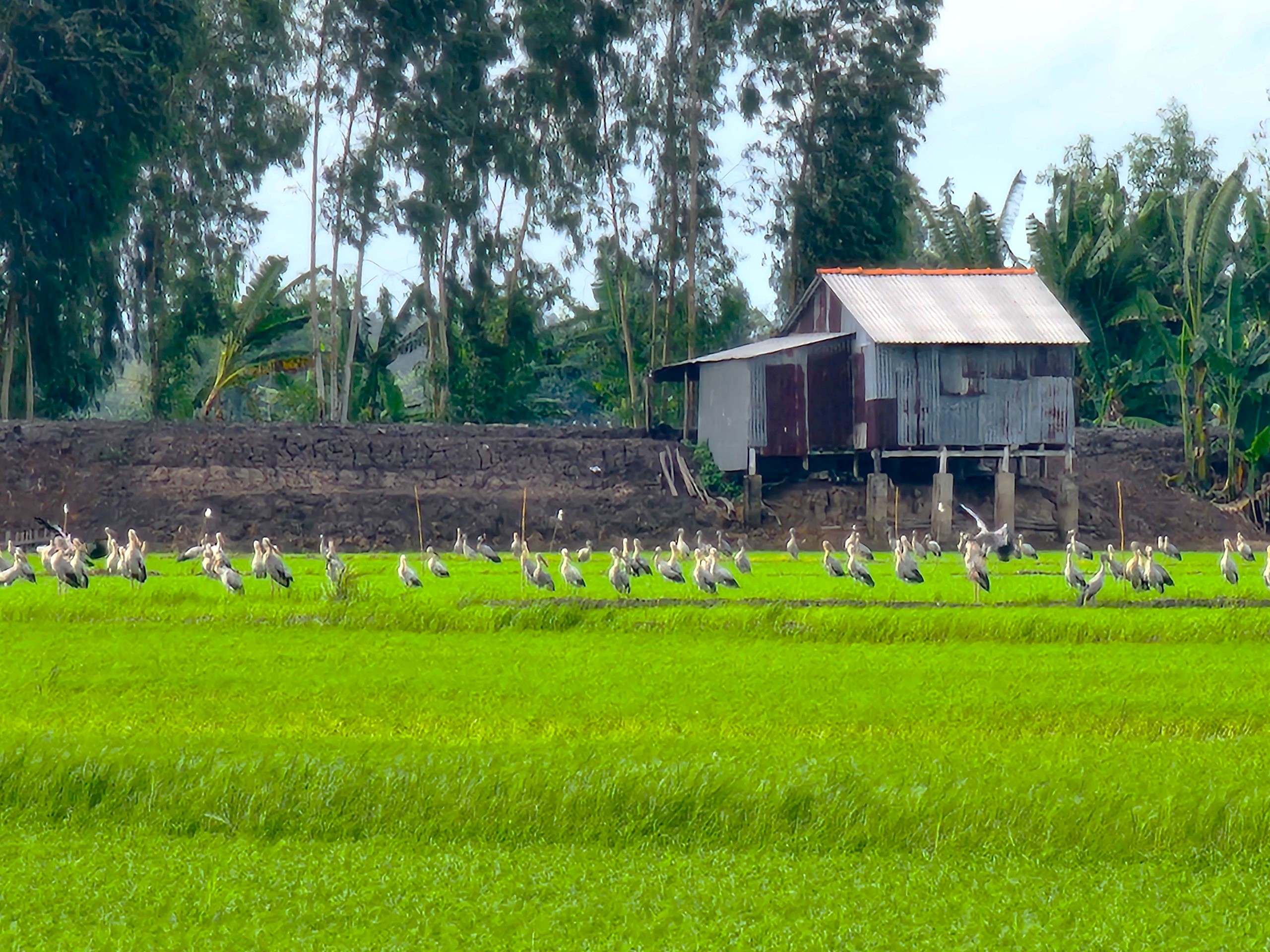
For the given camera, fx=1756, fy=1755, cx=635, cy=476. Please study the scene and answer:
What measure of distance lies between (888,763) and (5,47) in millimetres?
33851

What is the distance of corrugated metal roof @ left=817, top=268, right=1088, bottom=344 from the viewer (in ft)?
130

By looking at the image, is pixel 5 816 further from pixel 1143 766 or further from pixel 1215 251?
pixel 1215 251

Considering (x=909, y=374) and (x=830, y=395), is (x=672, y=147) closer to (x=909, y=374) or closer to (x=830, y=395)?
(x=830, y=395)

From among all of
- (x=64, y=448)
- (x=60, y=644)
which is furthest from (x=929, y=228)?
(x=60, y=644)

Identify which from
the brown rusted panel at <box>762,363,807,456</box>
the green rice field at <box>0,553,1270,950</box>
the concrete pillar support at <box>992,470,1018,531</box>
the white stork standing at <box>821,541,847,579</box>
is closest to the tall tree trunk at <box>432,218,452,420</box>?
the brown rusted panel at <box>762,363,807,456</box>

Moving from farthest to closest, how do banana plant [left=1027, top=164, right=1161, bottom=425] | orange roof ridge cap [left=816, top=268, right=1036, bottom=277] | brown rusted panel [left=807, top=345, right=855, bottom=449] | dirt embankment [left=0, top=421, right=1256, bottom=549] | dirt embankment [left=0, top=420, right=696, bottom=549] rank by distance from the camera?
banana plant [left=1027, top=164, right=1161, bottom=425], orange roof ridge cap [left=816, top=268, right=1036, bottom=277], brown rusted panel [left=807, top=345, right=855, bottom=449], dirt embankment [left=0, top=421, right=1256, bottom=549], dirt embankment [left=0, top=420, right=696, bottom=549]

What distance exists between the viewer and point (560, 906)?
7992mm

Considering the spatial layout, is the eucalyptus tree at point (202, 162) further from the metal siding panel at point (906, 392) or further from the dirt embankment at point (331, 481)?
the metal siding panel at point (906, 392)

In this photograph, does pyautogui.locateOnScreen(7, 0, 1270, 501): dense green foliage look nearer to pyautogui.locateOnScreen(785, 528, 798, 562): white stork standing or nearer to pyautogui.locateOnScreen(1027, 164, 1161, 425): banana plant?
pyautogui.locateOnScreen(1027, 164, 1161, 425): banana plant

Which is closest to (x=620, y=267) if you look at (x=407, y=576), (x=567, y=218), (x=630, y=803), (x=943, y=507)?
(x=567, y=218)

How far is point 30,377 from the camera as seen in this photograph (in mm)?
42219

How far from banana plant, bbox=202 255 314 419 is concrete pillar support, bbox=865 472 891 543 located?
48.2 ft

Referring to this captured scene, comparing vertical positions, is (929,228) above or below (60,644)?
above

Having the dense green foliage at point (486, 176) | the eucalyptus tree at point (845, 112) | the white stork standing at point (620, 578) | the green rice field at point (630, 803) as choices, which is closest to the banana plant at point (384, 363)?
the dense green foliage at point (486, 176)
